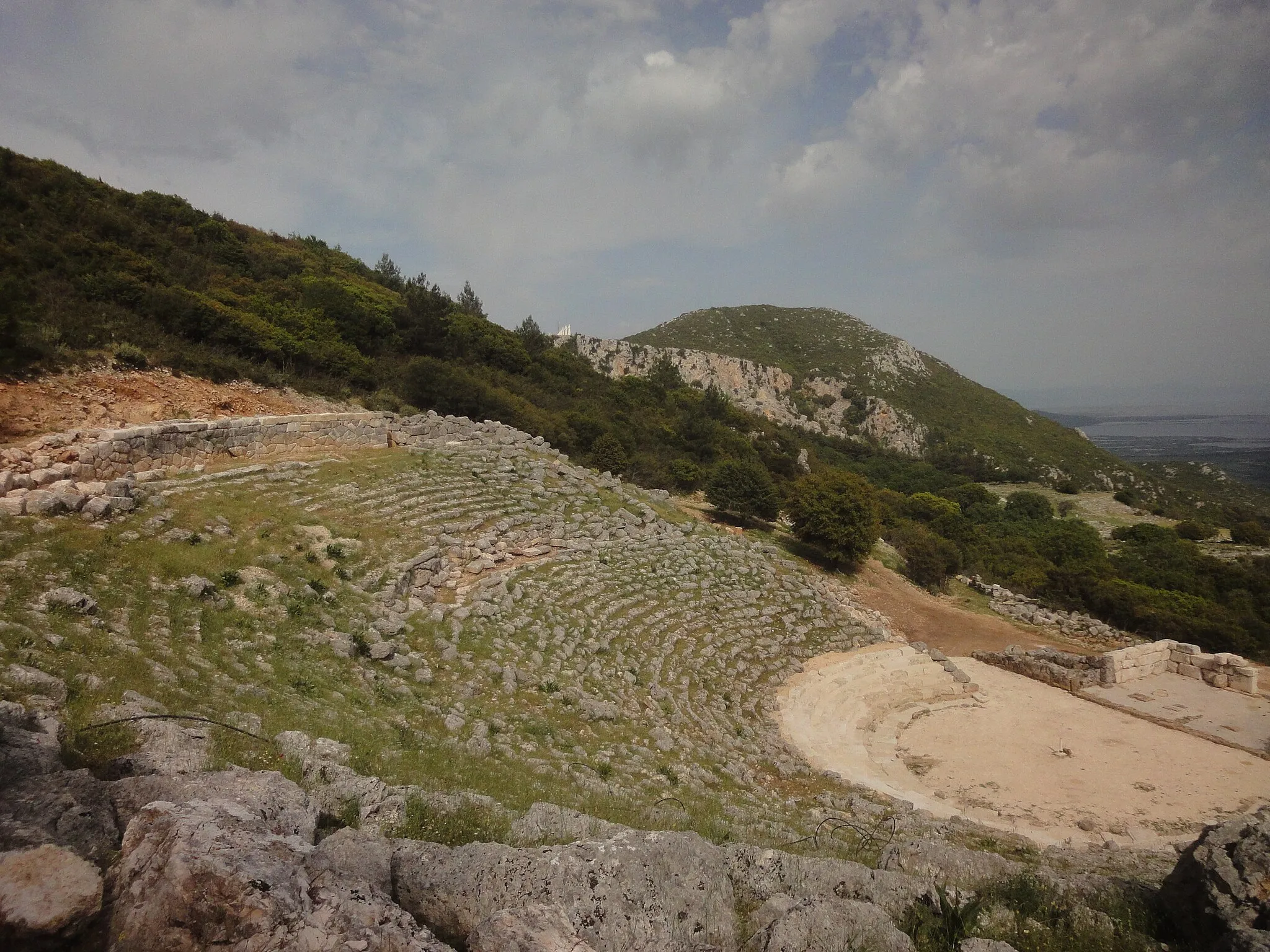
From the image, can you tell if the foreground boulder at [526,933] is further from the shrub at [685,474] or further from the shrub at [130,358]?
the shrub at [685,474]

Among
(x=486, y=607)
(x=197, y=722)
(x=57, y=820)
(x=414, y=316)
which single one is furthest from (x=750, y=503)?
(x=57, y=820)

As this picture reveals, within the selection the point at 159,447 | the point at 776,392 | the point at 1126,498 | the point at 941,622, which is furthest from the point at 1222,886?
the point at 776,392

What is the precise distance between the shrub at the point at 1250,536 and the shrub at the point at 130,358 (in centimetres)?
6411

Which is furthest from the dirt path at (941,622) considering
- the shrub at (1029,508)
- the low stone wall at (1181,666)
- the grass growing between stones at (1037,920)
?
the shrub at (1029,508)

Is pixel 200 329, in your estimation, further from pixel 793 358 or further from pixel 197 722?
pixel 793 358

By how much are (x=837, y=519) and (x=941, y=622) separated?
5937 millimetres

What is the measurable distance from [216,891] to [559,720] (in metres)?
8.50

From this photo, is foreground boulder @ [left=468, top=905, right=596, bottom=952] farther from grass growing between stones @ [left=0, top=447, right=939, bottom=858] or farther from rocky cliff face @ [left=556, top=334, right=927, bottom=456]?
rocky cliff face @ [left=556, top=334, right=927, bottom=456]

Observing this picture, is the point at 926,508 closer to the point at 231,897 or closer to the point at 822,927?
the point at 822,927

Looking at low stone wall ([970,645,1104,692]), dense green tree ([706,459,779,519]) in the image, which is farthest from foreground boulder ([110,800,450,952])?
dense green tree ([706,459,779,519])

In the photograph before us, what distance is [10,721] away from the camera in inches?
182

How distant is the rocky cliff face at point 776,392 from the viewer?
8550 cm

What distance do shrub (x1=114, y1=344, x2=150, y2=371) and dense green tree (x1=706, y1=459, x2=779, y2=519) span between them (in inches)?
898

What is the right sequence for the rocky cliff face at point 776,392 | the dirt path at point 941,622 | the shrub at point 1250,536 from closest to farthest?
the dirt path at point 941,622 → the shrub at point 1250,536 → the rocky cliff face at point 776,392
